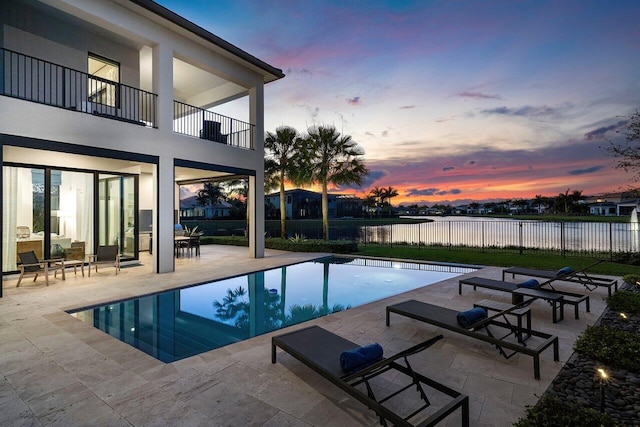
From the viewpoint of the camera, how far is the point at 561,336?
460 cm

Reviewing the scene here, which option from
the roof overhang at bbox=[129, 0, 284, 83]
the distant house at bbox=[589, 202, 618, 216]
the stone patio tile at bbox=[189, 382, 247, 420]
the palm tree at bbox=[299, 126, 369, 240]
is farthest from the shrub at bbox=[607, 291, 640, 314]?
the distant house at bbox=[589, 202, 618, 216]

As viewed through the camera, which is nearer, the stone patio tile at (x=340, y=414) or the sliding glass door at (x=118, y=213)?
the stone patio tile at (x=340, y=414)

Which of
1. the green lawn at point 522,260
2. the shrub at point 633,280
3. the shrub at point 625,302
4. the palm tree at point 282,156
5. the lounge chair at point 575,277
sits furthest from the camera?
the palm tree at point 282,156

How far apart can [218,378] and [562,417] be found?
3.19 meters

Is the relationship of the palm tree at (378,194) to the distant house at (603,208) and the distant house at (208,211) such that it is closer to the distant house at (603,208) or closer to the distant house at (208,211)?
the distant house at (208,211)

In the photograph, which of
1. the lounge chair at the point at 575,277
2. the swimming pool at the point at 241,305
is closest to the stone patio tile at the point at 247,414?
the swimming pool at the point at 241,305

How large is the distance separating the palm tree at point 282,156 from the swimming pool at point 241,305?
7.55 m

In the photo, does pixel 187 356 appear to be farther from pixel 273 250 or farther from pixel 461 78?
pixel 461 78

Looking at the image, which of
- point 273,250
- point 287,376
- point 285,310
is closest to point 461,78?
point 273,250

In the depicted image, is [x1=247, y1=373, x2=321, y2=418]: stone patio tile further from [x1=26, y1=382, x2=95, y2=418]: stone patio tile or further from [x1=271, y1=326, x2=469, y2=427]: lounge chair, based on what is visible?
[x1=26, y1=382, x2=95, y2=418]: stone patio tile

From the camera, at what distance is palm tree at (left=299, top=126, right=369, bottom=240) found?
1689 cm

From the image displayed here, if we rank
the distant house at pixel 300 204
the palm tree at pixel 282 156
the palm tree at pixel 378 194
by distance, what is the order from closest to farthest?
the palm tree at pixel 282 156
the distant house at pixel 300 204
the palm tree at pixel 378 194

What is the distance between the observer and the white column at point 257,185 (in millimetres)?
12922

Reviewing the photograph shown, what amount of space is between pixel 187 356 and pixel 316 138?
14.1m
